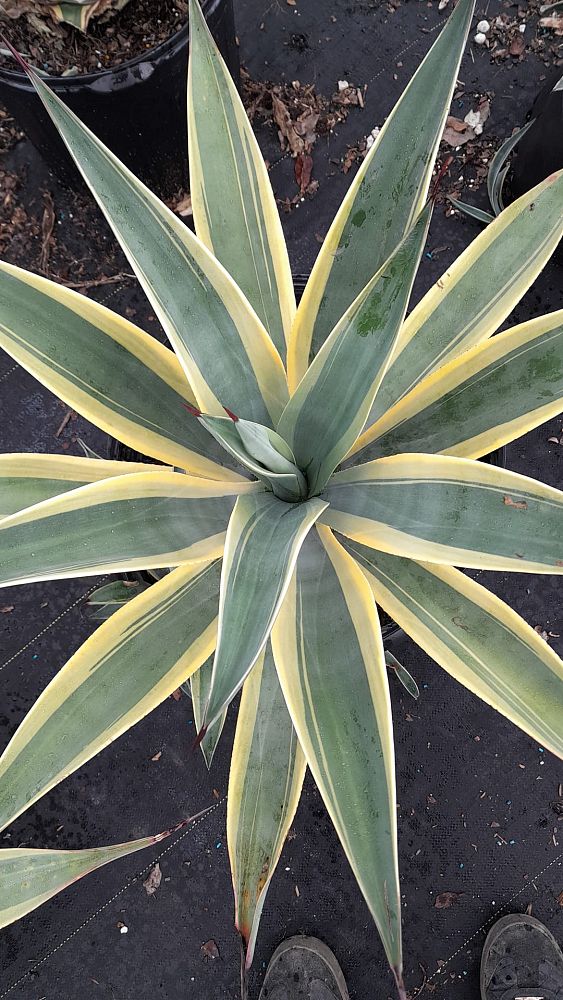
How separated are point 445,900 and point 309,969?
1.13 ft

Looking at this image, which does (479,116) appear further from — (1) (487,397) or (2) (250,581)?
(2) (250,581)

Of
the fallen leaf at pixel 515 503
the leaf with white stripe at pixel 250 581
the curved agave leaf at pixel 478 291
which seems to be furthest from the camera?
the curved agave leaf at pixel 478 291

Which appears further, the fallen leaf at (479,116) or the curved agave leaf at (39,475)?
the fallen leaf at (479,116)

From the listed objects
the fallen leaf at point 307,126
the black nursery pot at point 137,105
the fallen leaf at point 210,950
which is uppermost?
the black nursery pot at point 137,105

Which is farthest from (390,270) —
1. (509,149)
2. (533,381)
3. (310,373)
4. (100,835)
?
(100,835)

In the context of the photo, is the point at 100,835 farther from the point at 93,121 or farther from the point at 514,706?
the point at 93,121

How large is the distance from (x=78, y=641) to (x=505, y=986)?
1245mm

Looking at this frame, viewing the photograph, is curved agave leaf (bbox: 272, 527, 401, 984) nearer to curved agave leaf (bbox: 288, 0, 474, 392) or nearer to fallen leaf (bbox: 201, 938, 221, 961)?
curved agave leaf (bbox: 288, 0, 474, 392)

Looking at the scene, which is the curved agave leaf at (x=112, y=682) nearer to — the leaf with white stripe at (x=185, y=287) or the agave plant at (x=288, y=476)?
the agave plant at (x=288, y=476)

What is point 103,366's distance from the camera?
793 mm

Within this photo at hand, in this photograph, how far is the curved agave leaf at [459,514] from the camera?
0.66 metres

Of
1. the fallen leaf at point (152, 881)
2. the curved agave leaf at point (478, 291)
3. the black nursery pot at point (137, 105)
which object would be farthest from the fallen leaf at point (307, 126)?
the fallen leaf at point (152, 881)

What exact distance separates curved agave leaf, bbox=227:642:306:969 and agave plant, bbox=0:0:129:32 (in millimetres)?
1054

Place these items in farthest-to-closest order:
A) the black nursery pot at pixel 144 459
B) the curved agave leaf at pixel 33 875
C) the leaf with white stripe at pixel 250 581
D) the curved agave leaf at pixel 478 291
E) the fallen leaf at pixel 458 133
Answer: the fallen leaf at pixel 458 133 < the black nursery pot at pixel 144 459 < the curved agave leaf at pixel 33 875 < the curved agave leaf at pixel 478 291 < the leaf with white stripe at pixel 250 581
